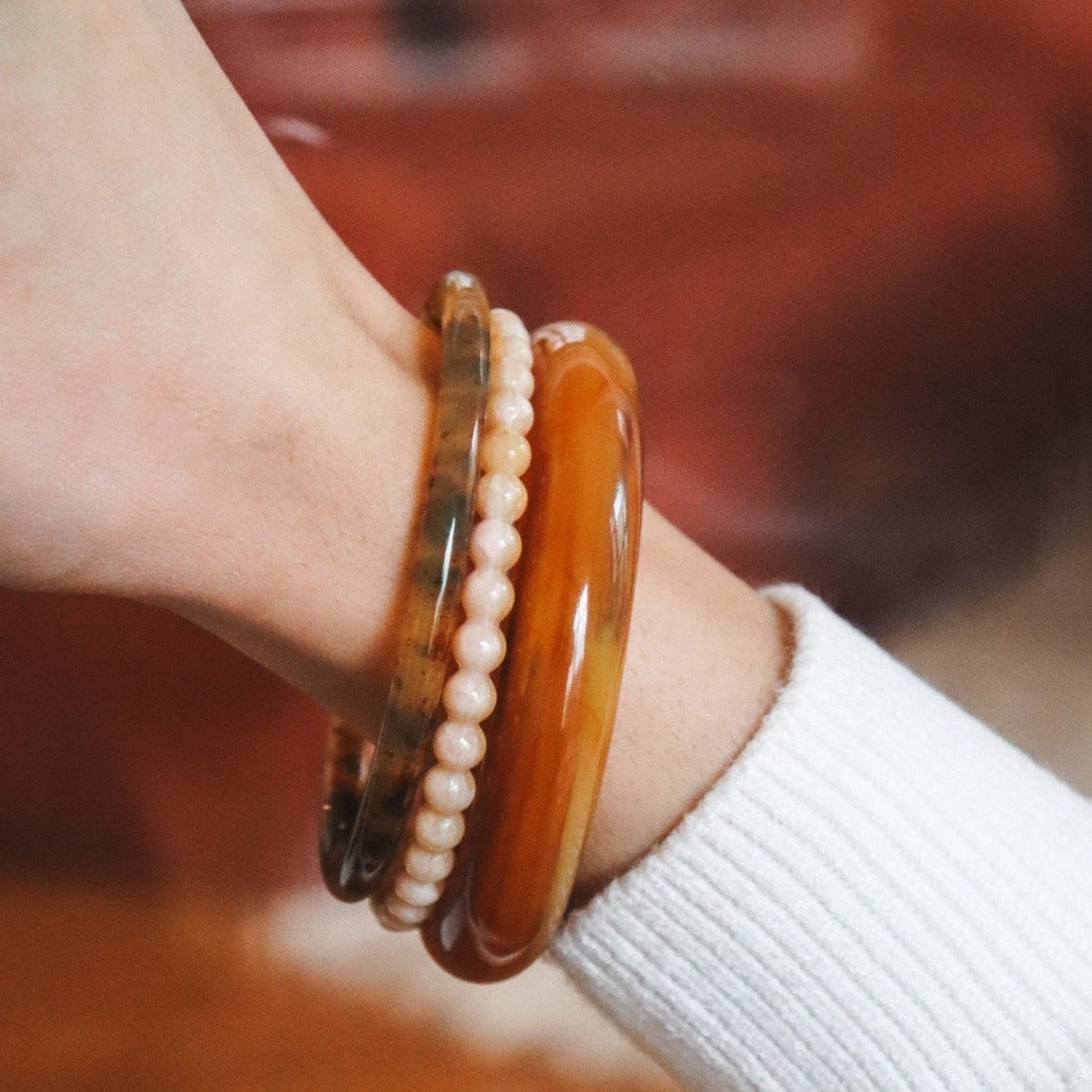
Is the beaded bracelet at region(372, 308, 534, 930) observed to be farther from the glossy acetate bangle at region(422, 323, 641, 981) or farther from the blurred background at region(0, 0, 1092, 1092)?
the blurred background at region(0, 0, 1092, 1092)

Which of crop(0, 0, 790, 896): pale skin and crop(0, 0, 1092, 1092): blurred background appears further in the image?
crop(0, 0, 1092, 1092): blurred background

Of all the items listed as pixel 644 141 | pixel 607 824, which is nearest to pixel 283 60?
pixel 644 141

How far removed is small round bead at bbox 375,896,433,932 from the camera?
0.40 m

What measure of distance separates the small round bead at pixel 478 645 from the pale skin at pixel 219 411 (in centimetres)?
3

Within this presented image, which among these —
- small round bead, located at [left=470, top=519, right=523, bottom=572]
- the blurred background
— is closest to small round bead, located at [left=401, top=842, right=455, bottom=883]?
small round bead, located at [left=470, top=519, right=523, bottom=572]

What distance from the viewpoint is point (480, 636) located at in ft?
1.16

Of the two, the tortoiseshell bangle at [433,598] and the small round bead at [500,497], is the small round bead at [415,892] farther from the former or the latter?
the small round bead at [500,497]

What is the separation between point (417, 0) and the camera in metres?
0.57

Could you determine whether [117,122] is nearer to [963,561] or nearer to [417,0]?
[417,0]

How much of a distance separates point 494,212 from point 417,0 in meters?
0.11

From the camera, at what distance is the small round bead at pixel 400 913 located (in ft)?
1.31

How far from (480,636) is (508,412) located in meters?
0.08

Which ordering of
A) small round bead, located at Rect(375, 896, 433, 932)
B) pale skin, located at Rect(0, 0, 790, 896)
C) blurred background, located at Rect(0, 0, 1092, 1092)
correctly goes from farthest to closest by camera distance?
blurred background, located at Rect(0, 0, 1092, 1092)
small round bead, located at Rect(375, 896, 433, 932)
pale skin, located at Rect(0, 0, 790, 896)

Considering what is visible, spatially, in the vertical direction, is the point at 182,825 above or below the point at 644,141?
below
